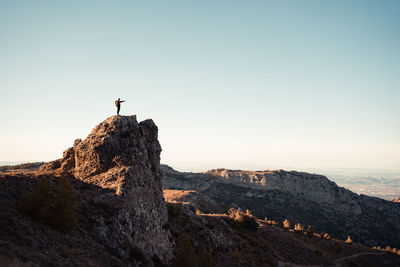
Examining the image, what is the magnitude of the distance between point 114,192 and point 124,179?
1456mm

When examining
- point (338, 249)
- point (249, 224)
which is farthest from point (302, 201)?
point (249, 224)

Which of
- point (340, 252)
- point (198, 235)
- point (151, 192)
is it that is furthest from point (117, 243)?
point (340, 252)

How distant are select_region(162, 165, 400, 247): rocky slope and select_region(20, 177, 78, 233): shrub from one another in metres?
72.4

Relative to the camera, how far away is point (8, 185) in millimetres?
18719

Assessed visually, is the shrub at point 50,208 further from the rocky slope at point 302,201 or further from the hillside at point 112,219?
the rocky slope at point 302,201

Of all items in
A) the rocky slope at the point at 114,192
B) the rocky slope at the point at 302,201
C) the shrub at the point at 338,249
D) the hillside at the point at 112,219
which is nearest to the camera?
the hillside at the point at 112,219

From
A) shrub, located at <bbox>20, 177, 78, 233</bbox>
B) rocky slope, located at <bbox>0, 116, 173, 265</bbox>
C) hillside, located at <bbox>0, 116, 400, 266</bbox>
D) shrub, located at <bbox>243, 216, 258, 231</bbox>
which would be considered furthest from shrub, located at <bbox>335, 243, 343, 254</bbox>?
shrub, located at <bbox>20, 177, 78, 233</bbox>

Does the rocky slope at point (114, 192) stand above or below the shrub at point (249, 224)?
above

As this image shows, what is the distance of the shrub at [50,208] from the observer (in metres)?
16.1

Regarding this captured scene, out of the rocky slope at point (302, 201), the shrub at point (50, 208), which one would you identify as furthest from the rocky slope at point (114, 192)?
the rocky slope at point (302, 201)

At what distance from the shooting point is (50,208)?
16578 millimetres

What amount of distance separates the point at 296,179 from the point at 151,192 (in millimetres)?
166453

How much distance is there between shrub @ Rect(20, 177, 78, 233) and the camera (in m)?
16.1

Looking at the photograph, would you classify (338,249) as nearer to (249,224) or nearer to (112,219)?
(249,224)
